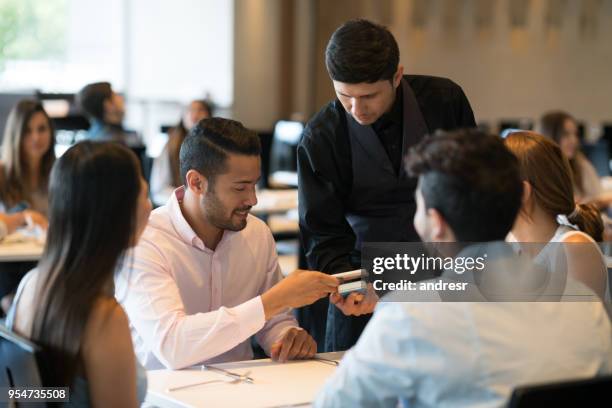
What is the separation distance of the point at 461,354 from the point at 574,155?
547 centimetres

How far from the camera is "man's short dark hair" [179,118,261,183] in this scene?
2.62m

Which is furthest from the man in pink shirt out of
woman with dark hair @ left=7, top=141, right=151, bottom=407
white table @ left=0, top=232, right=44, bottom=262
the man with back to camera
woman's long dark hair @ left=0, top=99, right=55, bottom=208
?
woman's long dark hair @ left=0, top=99, right=55, bottom=208

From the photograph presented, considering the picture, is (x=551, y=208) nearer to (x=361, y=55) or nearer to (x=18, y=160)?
(x=361, y=55)

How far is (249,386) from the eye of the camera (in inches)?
87.4

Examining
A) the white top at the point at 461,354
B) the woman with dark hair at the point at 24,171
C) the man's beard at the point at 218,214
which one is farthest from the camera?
the woman with dark hair at the point at 24,171

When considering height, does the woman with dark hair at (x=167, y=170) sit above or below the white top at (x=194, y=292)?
below

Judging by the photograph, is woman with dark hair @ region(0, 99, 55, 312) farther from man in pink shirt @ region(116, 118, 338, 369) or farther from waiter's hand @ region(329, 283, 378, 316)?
Result: waiter's hand @ region(329, 283, 378, 316)

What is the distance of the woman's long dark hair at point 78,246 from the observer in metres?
1.82

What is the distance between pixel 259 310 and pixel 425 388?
2.89 feet

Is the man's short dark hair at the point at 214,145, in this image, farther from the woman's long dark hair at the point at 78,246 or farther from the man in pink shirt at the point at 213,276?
the woman's long dark hair at the point at 78,246

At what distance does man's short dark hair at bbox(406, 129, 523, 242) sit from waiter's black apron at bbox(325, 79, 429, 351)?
3.80 ft

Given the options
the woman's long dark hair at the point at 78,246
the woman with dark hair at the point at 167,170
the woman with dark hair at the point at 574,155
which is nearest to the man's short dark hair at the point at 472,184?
the woman's long dark hair at the point at 78,246

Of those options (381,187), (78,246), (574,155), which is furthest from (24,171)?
(574,155)

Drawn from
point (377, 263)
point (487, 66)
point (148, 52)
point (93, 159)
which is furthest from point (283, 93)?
point (93, 159)
